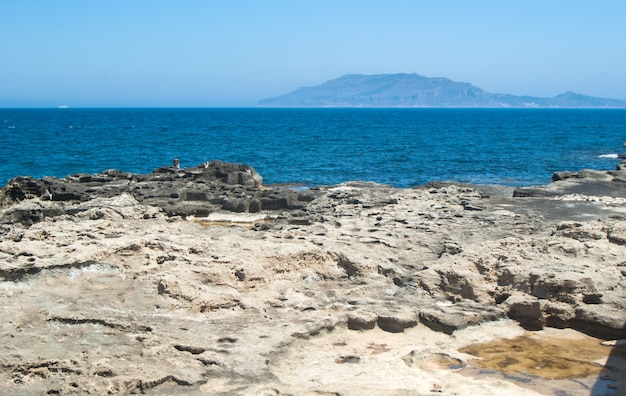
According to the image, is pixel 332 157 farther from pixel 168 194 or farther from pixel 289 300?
pixel 289 300

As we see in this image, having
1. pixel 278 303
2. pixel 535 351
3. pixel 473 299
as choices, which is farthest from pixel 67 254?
pixel 535 351

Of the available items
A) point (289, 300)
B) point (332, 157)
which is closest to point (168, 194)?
point (289, 300)

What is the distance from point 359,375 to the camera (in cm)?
838

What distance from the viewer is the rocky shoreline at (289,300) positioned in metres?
8.12

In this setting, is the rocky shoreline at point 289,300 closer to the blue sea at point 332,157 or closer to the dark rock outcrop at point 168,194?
the dark rock outcrop at point 168,194

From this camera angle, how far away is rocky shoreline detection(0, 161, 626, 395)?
8125 mm

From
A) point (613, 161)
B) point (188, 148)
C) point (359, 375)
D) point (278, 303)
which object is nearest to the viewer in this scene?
point (359, 375)

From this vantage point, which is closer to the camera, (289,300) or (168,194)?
(289,300)

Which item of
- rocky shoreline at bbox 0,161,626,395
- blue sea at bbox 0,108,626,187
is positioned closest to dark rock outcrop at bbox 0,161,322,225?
rocky shoreline at bbox 0,161,626,395

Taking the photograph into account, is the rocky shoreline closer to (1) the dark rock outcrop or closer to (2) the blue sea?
(1) the dark rock outcrop

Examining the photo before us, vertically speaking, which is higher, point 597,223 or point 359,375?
point 597,223

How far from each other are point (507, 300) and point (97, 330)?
6.36 meters

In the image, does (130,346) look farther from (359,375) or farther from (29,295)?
(359,375)

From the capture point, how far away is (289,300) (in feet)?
34.8
